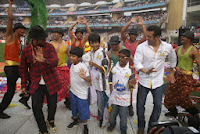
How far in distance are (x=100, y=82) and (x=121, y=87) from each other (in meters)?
0.50

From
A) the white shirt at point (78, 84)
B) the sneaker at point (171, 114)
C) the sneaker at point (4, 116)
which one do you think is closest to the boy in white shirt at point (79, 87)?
the white shirt at point (78, 84)

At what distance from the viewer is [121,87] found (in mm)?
2824

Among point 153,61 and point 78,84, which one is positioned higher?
point 153,61

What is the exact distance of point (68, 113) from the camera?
12.5 feet

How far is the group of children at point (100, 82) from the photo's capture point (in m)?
2.83

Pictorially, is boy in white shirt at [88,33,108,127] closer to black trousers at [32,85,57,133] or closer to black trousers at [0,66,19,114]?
black trousers at [32,85,57,133]

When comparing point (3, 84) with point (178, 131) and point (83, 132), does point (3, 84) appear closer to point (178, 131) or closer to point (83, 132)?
point (83, 132)

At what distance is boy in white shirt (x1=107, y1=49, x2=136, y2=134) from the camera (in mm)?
2820

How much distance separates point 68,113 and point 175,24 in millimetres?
29746

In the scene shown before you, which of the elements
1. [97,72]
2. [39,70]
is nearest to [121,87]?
[97,72]

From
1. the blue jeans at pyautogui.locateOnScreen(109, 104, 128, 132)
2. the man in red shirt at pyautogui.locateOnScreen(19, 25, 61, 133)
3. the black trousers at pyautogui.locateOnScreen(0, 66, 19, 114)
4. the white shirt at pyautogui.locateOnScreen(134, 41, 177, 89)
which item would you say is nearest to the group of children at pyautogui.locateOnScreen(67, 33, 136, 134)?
the blue jeans at pyautogui.locateOnScreen(109, 104, 128, 132)

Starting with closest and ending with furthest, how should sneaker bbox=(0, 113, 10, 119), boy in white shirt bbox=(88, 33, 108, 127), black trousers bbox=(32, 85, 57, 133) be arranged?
black trousers bbox=(32, 85, 57, 133)
boy in white shirt bbox=(88, 33, 108, 127)
sneaker bbox=(0, 113, 10, 119)

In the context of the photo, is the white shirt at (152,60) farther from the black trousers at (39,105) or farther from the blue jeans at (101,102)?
the black trousers at (39,105)

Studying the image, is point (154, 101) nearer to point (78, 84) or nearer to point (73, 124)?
point (78, 84)
